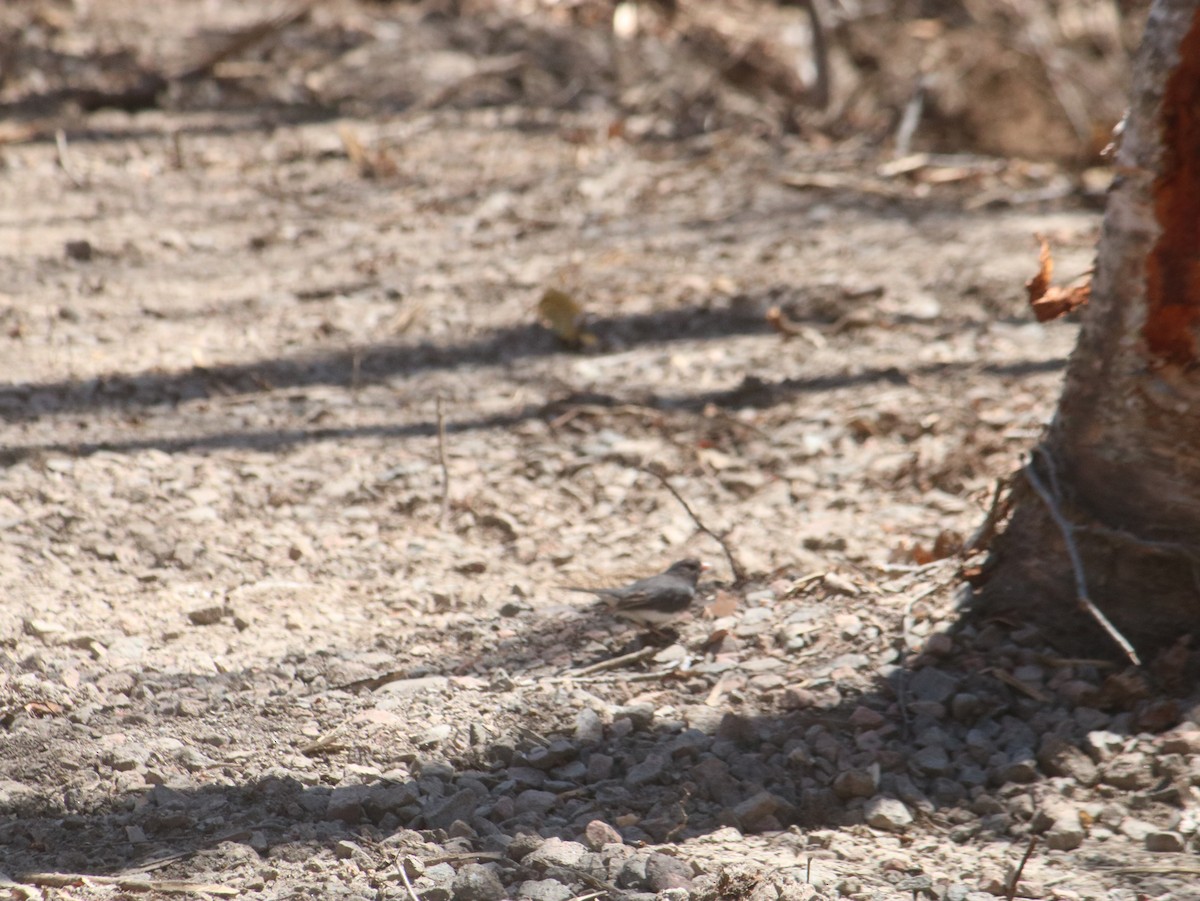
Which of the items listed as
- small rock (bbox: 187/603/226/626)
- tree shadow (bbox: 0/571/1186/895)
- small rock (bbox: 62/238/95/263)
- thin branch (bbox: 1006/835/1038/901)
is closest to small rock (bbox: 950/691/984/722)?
tree shadow (bbox: 0/571/1186/895)

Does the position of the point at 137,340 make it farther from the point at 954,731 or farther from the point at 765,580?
the point at 954,731

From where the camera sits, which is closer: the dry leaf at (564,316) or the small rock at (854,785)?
the small rock at (854,785)

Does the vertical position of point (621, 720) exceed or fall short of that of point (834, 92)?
it falls short

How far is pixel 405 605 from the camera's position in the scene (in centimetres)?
279

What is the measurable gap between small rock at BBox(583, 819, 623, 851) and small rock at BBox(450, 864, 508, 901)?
0.56 feet

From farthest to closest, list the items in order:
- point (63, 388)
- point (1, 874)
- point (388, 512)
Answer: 1. point (63, 388)
2. point (388, 512)
3. point (1, 874)

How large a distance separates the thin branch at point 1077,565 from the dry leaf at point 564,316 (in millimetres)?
1968

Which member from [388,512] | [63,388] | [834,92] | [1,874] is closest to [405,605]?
[388,512]

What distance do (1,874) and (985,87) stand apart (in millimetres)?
6708

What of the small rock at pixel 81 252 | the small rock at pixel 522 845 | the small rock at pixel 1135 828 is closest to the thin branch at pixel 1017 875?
the small rock at pixel 1135 828

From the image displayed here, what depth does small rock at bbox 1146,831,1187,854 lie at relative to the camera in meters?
1.91

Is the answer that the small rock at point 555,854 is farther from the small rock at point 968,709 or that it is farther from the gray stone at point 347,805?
the small rock at point 968,709

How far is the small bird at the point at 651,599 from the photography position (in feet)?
8.61

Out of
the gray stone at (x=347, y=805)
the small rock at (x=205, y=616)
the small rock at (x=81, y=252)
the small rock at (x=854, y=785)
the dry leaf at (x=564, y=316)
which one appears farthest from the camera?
the small rock at (x=81, y=252)
